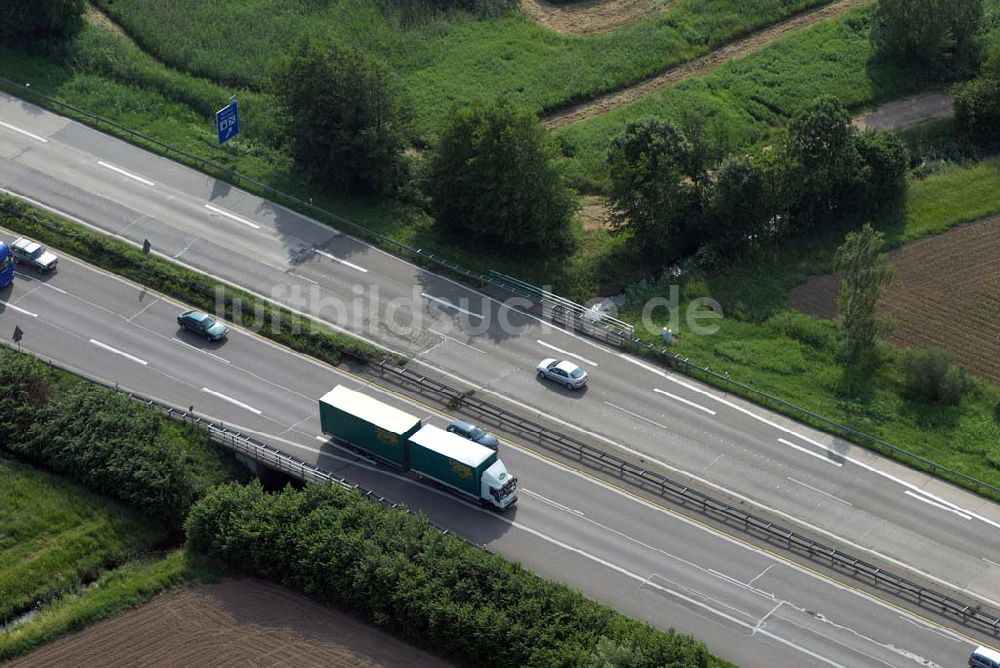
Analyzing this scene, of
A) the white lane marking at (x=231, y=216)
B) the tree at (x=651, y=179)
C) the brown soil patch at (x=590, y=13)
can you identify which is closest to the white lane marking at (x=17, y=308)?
the white lane marking at (x=231, y=216)

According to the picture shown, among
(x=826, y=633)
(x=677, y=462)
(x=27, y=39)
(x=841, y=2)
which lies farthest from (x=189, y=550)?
(x=841, y=2)

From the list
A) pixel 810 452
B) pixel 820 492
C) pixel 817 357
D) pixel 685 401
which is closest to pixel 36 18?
pixel 685 401

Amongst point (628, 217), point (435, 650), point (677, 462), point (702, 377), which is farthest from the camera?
point (628, 217)

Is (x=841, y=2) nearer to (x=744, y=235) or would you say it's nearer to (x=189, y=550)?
(x=744, y=235)

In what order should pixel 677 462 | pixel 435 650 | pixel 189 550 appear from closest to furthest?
pixel 435 650
pixel 189 550
pixel 677 462

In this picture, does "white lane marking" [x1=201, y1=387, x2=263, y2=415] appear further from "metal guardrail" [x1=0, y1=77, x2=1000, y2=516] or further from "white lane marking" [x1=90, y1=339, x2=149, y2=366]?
"metal guardrail" [x1=0, y1=77, x2=1000, y2=516]

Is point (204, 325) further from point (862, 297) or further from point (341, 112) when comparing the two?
point (862, 297)
